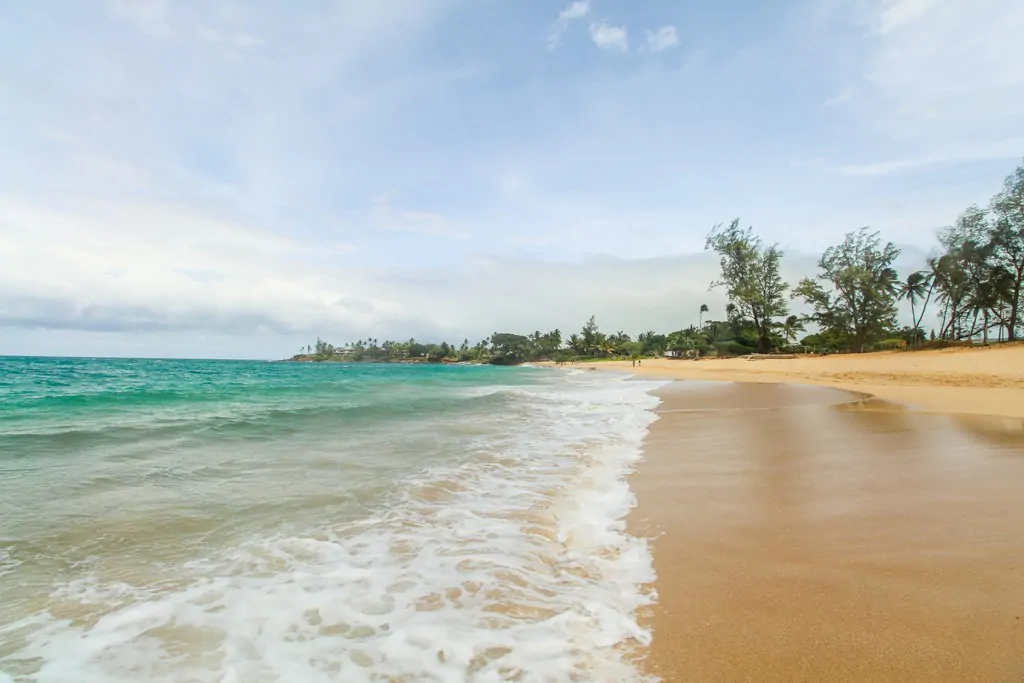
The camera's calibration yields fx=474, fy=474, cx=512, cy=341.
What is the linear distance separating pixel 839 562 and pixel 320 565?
137 inches

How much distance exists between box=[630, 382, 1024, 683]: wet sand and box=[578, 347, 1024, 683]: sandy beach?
10 millimetres

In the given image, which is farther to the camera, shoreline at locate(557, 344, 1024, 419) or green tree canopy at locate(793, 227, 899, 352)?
green tree canopy at locate(793, 227, 899, 352)

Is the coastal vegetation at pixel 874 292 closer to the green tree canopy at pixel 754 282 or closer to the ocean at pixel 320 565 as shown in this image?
the green tree canopy at pixel 754 282

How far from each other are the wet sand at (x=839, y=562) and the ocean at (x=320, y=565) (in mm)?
318

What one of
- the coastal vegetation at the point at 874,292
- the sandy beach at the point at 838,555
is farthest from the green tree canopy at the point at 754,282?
the sandy beach at the point at 838,555

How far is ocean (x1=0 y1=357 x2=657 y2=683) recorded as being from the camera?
233cm

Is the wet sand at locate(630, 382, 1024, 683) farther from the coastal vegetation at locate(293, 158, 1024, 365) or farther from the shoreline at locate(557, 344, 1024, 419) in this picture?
the coastal vegetation at locate(293, 158, 1024, 365)

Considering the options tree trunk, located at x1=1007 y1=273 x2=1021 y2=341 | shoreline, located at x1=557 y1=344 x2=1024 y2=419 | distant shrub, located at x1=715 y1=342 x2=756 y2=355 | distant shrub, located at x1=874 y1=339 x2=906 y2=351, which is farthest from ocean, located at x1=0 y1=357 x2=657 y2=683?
distant shrub, located at x1=715 y1=342 x2=756 y2=355

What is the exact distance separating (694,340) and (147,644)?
78793 millimetres

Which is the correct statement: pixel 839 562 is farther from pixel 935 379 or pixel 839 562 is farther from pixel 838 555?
pixel 935 379

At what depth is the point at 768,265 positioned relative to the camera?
4797 centimetres

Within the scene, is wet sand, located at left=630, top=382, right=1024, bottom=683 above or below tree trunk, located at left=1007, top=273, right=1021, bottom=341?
below

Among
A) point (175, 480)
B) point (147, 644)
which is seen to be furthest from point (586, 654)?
point (175, 480)

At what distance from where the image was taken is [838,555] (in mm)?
3111
